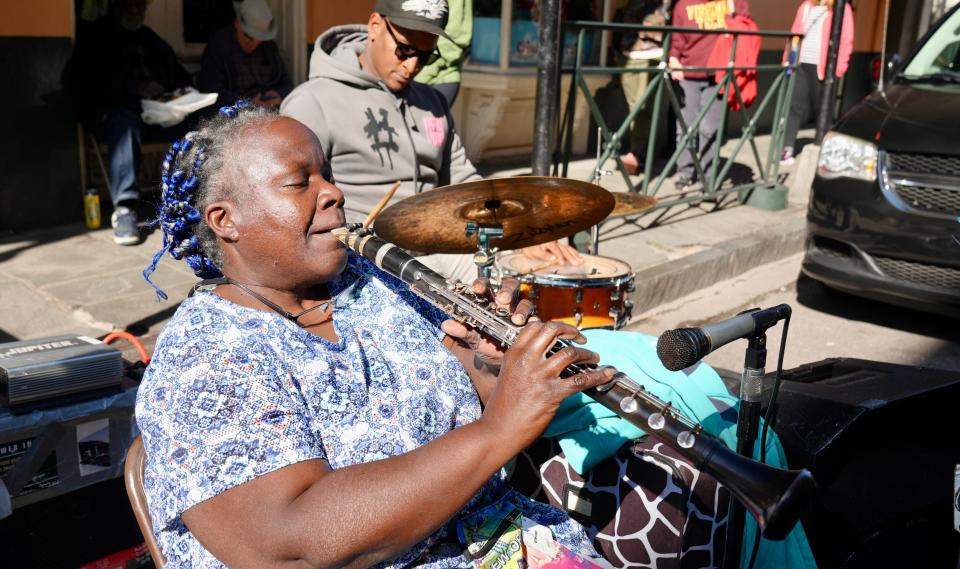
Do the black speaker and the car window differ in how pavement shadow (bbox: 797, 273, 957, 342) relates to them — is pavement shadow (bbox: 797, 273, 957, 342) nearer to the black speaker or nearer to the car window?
the car window

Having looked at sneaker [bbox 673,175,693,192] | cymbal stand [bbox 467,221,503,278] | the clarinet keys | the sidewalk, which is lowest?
the sidewalk

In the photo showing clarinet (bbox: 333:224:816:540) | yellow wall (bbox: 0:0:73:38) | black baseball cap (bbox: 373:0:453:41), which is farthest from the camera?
yellow wall (bbox: 0:0:73:38)

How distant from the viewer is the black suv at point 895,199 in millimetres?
4930

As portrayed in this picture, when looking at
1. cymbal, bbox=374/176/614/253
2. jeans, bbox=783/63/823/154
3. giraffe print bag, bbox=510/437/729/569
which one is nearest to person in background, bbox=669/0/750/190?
jeans, bbox=783/63/823/154

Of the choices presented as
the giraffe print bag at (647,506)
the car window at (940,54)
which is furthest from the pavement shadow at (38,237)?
the car window at (940,54)

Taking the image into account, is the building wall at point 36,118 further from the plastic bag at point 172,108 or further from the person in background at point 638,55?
the person in background at point 638,55

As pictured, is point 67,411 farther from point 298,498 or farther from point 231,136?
point 298,498

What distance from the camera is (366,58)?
3650 mm

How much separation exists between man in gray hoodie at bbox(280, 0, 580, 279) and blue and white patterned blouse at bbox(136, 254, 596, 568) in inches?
48.8

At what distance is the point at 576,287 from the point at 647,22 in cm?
684

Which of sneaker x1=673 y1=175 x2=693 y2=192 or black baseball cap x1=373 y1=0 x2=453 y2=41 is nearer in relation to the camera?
black baseball cap x1=373 y1=0 x2=453 y2=41

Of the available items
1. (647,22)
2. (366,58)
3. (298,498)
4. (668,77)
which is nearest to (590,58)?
(647,22)

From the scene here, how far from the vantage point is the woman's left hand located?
229cm

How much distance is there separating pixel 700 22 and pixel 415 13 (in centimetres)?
566
